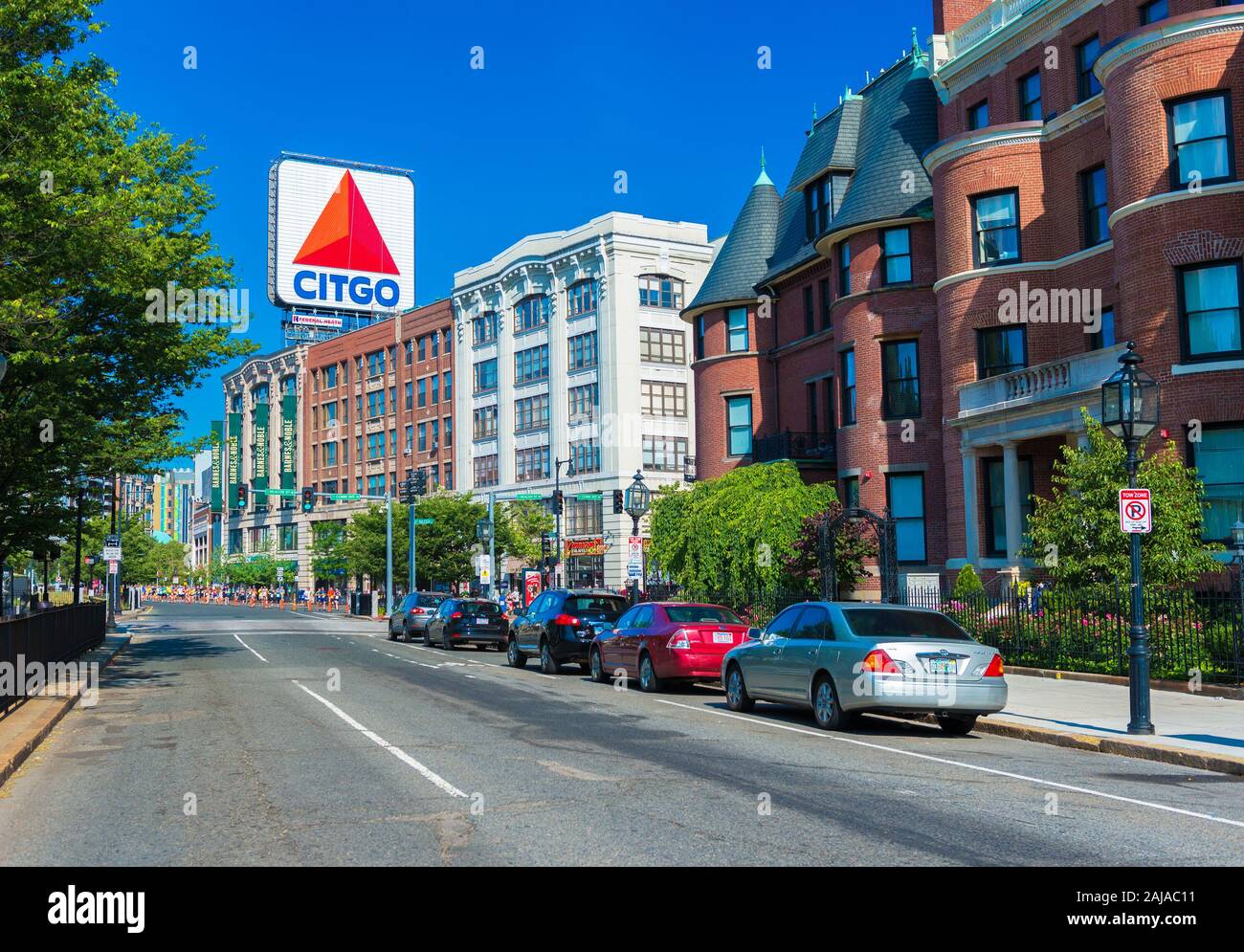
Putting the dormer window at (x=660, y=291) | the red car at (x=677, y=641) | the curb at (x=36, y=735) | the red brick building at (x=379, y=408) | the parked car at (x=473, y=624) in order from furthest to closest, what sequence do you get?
the red brick building at (x=379, y=408), the dormer window at (x=660, y=291), the parked car at (x=473, y=624), the red car at (x=677, y=641), the curb at (x=36, y=735)

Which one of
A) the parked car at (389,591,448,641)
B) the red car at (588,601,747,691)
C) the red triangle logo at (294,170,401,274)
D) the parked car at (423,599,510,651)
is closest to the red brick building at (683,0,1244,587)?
the red car at (588,601,747,691)

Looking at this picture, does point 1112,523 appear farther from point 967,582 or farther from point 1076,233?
point 1076,233

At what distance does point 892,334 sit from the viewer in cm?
3462

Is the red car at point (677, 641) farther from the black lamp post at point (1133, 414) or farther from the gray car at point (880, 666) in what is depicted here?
the black lamp post at point (1133, 414)

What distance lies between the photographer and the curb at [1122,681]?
57.3ft

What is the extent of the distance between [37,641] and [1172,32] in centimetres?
2433

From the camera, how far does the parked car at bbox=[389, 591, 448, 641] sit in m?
39.6

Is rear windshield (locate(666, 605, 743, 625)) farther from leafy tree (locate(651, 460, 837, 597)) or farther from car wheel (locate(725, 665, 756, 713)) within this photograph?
leafy tree (locate(651, 460, 837, 597))

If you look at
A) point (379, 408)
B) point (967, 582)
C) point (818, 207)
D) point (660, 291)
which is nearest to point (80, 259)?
point (967, 582)

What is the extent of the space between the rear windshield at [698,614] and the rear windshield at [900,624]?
5.68m

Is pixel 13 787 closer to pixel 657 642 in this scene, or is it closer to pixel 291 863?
pixel 291 863

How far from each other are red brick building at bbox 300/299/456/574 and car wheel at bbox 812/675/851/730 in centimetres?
6295
